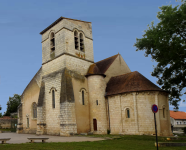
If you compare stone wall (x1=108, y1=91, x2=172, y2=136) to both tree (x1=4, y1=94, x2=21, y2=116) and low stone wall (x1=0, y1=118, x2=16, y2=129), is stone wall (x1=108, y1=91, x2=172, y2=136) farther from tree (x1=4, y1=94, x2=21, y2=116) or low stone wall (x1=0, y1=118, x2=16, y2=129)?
tree (x1=4, y1=94, x2=21, y2=116)

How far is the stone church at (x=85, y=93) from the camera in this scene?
71.0ft

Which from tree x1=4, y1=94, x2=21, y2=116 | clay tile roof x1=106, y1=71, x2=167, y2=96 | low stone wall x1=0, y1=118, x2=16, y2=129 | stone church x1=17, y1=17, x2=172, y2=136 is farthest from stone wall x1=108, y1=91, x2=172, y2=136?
tree x1=4, y1=94, x2=21, y2=116

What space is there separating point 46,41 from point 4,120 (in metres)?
24.4

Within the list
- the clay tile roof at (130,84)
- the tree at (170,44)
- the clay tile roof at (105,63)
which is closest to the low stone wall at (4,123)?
the clay tile roof at (105,63)

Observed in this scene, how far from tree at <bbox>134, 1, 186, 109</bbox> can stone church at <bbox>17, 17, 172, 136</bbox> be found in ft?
6.80

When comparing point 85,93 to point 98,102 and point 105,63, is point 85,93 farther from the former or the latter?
point 105,63

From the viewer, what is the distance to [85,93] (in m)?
24.9

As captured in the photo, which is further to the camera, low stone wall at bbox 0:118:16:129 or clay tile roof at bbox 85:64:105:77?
low stone wall at bbox 0:118:16:129

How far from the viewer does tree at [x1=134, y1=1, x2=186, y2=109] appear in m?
→ 18.2

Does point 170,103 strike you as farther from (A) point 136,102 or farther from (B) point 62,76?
(B) point 62,76

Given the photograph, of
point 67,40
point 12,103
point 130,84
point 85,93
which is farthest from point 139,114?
point 12,103

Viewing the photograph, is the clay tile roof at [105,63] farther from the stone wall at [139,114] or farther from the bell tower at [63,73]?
the stone wall at [139,114]

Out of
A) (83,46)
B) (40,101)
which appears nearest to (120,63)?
(83,46)

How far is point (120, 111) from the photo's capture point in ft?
75.3
